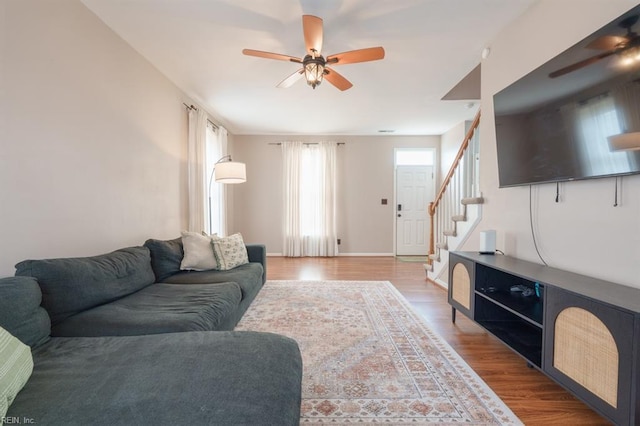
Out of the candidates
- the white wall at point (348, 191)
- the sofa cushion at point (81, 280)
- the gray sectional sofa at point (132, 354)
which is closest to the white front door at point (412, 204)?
the white wall at point (348, 191)

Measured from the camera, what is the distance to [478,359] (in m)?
1.92

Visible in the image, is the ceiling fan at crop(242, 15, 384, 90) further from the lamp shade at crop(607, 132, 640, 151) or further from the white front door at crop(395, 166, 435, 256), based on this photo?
the white front door at crop(395, 166, 435, 256)

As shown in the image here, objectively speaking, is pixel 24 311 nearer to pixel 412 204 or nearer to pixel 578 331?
pixel 578 331

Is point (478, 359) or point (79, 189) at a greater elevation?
point (79, 189)

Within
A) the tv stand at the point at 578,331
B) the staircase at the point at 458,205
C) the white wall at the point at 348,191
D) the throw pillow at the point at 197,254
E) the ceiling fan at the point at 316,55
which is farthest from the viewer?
the white wall at the point at 348,191

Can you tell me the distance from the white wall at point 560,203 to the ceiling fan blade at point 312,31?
1.66 m

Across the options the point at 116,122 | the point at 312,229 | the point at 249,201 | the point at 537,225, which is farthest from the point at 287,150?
the point at 537,225

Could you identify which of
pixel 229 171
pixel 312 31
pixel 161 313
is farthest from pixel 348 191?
pixel 161 313

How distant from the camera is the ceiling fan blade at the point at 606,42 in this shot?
1380mm

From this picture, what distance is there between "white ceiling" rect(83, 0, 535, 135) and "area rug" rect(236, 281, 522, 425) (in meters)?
2.63

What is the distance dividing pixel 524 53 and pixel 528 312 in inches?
79.2

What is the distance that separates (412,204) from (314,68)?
14.2 ft

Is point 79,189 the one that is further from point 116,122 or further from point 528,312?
point 528,312

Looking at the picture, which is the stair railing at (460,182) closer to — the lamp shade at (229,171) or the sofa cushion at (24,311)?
the lamp shade at (229,171)
